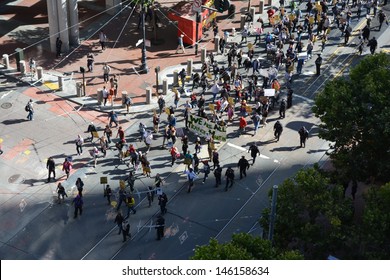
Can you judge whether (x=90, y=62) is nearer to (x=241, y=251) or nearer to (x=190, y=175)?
(x=190, y=175)

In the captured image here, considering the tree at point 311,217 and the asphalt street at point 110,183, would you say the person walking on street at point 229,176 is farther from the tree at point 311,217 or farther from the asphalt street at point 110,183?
the tree at point 311,217

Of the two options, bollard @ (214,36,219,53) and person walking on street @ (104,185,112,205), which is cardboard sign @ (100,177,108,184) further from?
bollard @ (214,36,219,53)

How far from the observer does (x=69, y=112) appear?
1644 inches

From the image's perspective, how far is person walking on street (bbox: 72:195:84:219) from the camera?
3310 cm

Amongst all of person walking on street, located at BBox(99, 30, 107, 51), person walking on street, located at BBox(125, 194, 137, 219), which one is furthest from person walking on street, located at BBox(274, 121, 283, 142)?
person walking on street, located at BBox(99, 30, 107, 51)

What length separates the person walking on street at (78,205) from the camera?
33100mm

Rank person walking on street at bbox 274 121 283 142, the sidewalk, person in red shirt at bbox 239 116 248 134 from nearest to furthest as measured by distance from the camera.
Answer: person walking on street at bbox 274 121 283 142 → person in red shirt at bbox 239 116 248 134 → the sidewalk

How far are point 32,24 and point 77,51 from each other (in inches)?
216

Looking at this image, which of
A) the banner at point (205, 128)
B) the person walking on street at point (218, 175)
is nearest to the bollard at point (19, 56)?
the banner at point (205, 128)

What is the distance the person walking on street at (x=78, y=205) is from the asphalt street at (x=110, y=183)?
32 cm

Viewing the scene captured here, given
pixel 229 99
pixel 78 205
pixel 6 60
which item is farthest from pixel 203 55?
pixel 78 205

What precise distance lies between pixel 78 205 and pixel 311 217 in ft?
37.2

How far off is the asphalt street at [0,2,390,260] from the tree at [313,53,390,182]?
4929 millimetres
